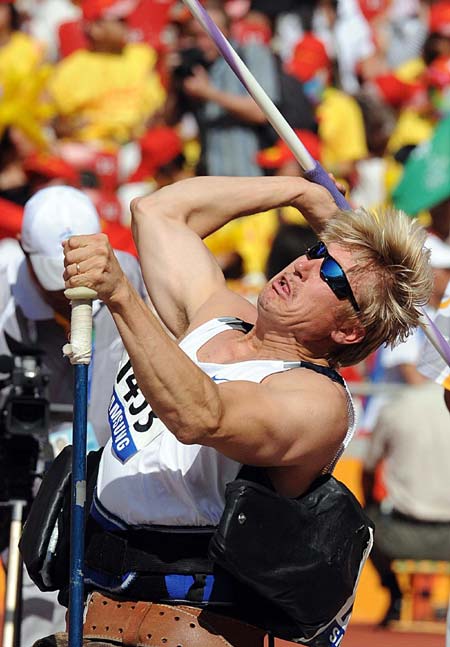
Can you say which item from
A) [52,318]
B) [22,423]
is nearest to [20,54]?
[52,318]

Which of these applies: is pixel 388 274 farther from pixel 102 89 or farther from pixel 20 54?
pixel 20 54

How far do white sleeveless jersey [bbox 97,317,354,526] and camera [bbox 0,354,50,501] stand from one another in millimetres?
1266

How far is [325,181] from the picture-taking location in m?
4.54

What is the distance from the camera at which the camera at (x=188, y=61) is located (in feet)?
33.8

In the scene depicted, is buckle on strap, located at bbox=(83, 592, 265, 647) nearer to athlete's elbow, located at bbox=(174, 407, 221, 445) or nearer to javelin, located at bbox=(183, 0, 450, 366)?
athlete's elbow, located at bbox=(174, 407, 221, 445)

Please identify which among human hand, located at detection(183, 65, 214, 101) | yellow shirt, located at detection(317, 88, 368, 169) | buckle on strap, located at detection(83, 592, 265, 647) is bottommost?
yellow shirt, located at detection(317, 88, 368, 169)

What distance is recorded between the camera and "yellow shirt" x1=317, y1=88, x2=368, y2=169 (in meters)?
11.6

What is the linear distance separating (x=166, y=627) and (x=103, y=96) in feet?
28.2

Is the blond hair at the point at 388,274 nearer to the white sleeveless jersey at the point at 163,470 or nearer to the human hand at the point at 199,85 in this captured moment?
the white sleeveless jersey at the point at 163,470

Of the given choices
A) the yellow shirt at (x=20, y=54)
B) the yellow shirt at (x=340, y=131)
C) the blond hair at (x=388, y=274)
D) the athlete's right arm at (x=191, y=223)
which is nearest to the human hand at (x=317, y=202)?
the athlete's right arm at (x=191, y=223)

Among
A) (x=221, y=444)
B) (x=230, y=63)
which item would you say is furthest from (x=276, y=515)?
(x=230, y=63)

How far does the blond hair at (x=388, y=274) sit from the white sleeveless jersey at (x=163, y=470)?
23 cm

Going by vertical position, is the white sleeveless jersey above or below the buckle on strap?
above

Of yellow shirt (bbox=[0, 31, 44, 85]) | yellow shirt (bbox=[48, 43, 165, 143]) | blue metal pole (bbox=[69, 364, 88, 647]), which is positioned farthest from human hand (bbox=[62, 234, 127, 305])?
yellow shirt (bbox=[48, 43, 165, 143])
